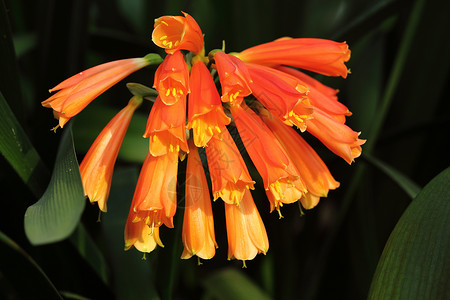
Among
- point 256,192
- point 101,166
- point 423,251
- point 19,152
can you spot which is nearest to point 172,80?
point 101,166

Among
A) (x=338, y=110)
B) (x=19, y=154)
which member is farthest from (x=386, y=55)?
(x=19, y=154)

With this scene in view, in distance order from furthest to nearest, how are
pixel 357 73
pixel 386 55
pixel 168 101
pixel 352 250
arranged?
1. pixel 386 55
2. pixel 357 73
3. pixel 352 250
4. pixel 168 101

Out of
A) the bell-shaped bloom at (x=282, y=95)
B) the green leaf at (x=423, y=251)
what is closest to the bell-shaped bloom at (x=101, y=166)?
the bell-shaped bloom at (x=282, y=95)

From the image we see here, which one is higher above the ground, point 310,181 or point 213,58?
point 213,58

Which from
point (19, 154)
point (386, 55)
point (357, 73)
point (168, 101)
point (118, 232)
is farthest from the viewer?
point (386, 55)

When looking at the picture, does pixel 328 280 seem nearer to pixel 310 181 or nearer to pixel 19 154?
pixel 310 181

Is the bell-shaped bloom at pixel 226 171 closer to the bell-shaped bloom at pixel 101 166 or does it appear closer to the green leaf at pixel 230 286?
the bell-shaped bloom at pixel 101 166

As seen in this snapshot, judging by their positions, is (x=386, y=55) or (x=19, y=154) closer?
(x=19, y=154)
